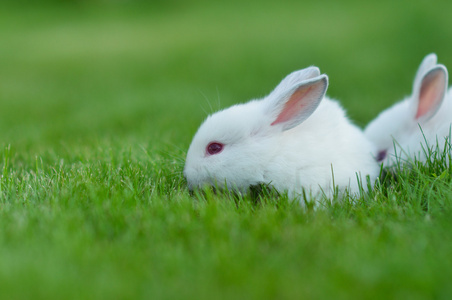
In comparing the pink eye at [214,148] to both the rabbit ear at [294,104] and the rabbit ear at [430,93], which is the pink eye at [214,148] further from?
the rabbit ear at [430,93]

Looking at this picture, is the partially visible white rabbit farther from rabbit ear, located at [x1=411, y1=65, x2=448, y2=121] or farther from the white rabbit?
the white rabbit

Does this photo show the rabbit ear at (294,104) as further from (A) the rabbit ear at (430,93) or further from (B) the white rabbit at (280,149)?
(A) the rabbit ear at (430,93)

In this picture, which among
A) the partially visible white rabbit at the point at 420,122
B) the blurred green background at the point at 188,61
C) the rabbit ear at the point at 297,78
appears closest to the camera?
the rabbit ear at the point at 297,78

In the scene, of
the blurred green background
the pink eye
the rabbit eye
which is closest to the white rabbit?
the pink eye

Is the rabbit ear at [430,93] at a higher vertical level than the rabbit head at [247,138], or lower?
higher

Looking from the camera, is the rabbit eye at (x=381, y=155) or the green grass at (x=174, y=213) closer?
the green grass at (x=174, y=213)

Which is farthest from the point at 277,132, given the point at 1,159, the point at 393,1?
the point at 393,1

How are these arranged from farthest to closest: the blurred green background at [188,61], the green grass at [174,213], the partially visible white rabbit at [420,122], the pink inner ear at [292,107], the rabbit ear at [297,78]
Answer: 1. the blurred green background at [188,61]
2. the partially visible white rabbit at [420,122]
3. the rabbit ear at [297,78]
4. the pink inner ear at [292,107]
5. the green grass at [174,213]

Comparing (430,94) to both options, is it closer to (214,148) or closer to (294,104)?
(294,104)

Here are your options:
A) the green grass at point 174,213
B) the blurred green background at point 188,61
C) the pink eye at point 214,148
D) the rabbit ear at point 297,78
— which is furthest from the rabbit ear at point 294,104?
the blurred green background at point 188,61
